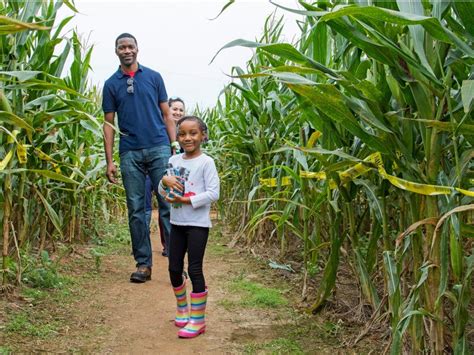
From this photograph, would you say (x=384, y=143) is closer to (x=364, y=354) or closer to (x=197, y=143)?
(x=364, y=354)

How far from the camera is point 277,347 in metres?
2.47

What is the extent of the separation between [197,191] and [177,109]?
2546 millimetres

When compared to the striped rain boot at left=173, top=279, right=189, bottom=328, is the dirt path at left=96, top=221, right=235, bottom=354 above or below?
below

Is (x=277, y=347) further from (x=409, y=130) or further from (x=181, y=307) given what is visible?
(x=409, y=130)

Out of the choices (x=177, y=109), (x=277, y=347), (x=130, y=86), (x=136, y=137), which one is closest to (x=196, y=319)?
(x=277, y=347)

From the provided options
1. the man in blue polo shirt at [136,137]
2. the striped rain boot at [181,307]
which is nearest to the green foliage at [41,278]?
the man in blue polo shirt at [136,137]

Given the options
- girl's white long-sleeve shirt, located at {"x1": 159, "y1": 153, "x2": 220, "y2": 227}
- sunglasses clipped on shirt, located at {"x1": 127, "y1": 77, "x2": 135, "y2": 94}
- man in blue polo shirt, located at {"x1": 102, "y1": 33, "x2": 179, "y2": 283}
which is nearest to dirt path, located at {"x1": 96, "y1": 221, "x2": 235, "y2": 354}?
man in blue polo shirt, located at {"x1": 102, "y1": 33, "x2": 179, "y2": 283}

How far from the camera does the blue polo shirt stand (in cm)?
387

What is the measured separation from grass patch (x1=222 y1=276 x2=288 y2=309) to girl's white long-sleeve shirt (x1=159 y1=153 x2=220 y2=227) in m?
0.69

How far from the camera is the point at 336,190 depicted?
255 cm

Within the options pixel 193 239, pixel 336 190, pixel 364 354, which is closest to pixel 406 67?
pixel 336 190

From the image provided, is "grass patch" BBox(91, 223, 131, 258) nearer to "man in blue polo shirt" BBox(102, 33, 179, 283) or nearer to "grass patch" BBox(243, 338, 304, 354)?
"man in blue polo shirt" BBox(102, 33, 179, 283)

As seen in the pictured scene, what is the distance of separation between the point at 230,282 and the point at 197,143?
52.9 inches

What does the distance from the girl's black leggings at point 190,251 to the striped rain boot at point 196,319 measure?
4cm
